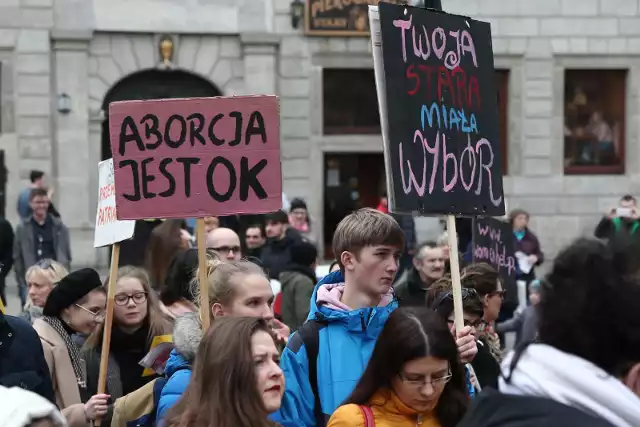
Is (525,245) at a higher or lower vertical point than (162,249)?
lower

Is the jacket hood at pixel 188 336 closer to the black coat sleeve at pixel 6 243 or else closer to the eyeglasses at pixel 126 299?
the eyeglasses at pixel 126 299

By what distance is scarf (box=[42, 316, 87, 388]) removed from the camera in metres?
5.88

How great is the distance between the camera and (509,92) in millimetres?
20328

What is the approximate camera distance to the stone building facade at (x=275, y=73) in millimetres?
18891

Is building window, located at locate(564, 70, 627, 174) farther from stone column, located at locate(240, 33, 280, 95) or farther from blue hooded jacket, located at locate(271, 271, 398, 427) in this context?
blue hooded jacket, located at locate(271, 271, 398, 427)

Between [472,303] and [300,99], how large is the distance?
14425 mm

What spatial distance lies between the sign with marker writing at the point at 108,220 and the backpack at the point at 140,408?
109 cm

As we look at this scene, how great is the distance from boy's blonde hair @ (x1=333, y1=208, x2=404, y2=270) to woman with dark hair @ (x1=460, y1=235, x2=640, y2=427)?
6.64 feet

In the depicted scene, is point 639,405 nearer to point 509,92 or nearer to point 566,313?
point 566,313

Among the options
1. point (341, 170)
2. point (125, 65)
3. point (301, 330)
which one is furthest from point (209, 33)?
point (301, 330)

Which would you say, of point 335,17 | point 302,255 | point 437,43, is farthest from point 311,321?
point 335,17

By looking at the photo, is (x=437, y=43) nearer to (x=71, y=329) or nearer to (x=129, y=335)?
(x=129, y=335)

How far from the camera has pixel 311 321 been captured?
4.34 m

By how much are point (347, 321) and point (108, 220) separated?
246cm
